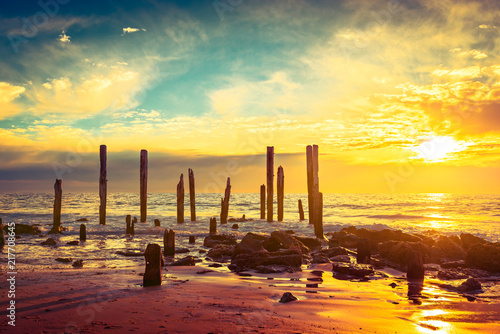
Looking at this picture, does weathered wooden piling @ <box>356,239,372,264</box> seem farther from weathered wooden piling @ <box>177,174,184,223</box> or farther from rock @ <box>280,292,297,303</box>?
weathered wooden piling @ <box>177,174,184,223</box>

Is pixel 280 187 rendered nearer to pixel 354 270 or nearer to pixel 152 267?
pixel 354 270

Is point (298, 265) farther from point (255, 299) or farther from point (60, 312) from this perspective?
point (60, 312)

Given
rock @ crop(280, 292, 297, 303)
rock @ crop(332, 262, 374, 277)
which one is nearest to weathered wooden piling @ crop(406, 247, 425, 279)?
rock @ crop(332, 262, 374, 277)

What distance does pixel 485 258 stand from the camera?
10.2 meters

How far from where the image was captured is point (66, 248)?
13.9 metres

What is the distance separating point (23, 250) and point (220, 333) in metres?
12.4

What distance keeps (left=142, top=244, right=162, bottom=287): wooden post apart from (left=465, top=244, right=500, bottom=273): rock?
382 inches

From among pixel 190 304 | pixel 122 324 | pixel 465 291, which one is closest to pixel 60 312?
pixel 122 324

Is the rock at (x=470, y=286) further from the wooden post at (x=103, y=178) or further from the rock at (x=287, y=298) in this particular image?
the wooden post at (x=103, y=178)

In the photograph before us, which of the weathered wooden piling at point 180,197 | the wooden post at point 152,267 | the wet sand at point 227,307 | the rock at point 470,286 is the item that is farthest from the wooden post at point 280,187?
the wooden post at point 152,267

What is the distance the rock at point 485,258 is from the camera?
32.4 ft

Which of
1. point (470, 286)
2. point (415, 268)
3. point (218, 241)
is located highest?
point (415, 268)

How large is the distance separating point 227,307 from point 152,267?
84.3 inches

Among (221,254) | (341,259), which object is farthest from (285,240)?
(221,254)
